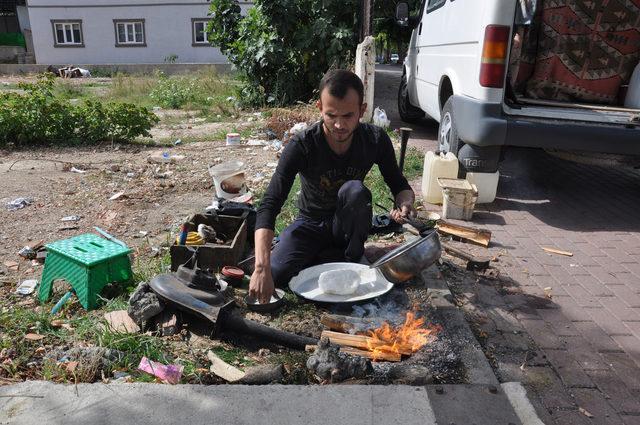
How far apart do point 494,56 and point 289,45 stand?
697 cm

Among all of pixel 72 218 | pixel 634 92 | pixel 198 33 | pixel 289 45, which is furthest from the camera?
pixel 198 33

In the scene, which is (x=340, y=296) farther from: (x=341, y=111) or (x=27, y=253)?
(x=27, y=253)

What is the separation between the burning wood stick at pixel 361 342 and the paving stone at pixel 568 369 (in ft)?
2.43

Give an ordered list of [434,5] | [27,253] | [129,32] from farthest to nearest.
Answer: [129,32] → [434,5] → [27,253]

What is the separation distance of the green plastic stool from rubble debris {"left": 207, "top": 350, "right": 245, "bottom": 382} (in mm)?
1029

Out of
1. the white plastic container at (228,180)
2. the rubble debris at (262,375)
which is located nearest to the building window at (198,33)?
the white plastic container at (228,180)

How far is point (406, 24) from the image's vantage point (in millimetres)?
7320

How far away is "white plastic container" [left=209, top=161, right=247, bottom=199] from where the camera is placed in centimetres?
448

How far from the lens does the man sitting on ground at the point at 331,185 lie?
2723mm

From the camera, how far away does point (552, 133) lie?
4.18 m

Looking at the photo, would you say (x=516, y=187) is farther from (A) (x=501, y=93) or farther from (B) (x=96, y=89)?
(B) (x=96, y=89)

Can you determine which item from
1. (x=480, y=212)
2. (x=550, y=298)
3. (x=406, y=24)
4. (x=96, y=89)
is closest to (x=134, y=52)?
(x=96, y=89)


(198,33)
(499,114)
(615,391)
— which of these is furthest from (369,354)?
(198,33)

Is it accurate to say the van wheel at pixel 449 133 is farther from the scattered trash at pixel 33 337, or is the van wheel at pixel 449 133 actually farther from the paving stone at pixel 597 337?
the scattered trash at pixel 33 337
